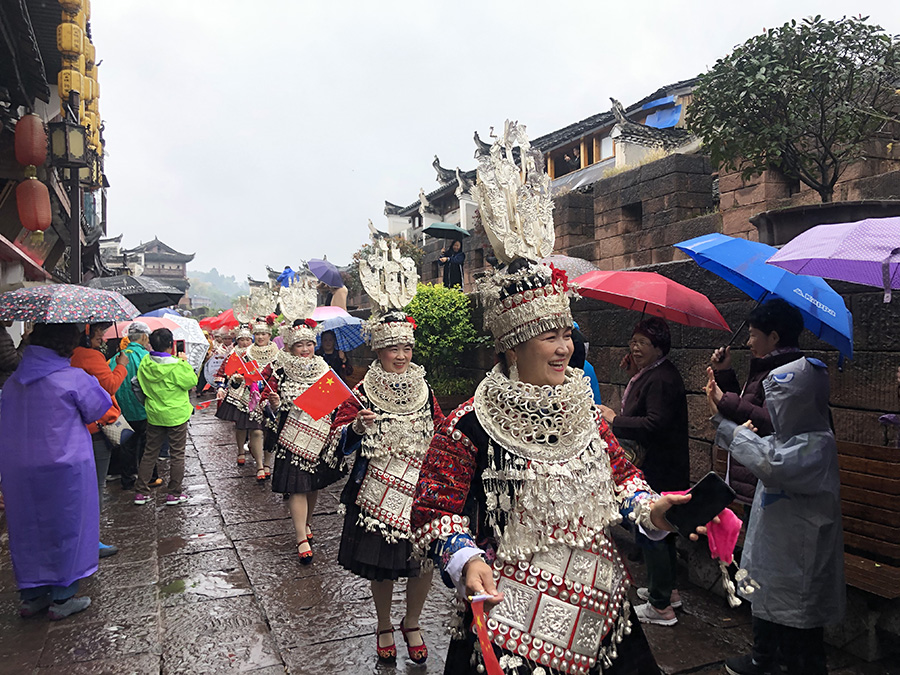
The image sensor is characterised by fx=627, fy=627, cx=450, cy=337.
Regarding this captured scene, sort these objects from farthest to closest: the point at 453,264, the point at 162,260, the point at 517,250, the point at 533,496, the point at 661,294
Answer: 1. the point at 162,260
2. the point at 453,264
3. the point at 661,294
4. the point at 517,250
5. the point at 533,496

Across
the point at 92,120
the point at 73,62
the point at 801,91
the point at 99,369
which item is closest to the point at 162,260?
the point at 92,120

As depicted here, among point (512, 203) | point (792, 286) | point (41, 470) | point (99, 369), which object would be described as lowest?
point (41, 470)

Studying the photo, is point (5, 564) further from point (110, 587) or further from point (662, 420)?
point (662, 420)

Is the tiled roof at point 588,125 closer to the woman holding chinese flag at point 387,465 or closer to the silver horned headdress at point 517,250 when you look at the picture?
the woman holding chinese flag at point 387,465

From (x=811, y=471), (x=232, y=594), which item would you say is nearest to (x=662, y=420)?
(x=811, y=471)

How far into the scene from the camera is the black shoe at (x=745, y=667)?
10.3 feet

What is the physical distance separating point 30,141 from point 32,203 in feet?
2.53

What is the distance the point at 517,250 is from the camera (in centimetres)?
230

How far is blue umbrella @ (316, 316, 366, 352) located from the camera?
8625mm

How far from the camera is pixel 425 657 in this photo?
11.7ft

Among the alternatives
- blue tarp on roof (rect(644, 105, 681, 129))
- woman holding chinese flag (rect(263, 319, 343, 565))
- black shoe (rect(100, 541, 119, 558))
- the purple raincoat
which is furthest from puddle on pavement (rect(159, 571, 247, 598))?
blue tarp on roof (rect(644, 105, 681, 129))

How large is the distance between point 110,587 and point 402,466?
2.66 meters

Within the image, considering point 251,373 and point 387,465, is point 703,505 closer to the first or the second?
point 387,465

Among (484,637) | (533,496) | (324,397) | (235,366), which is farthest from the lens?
(235,366)
